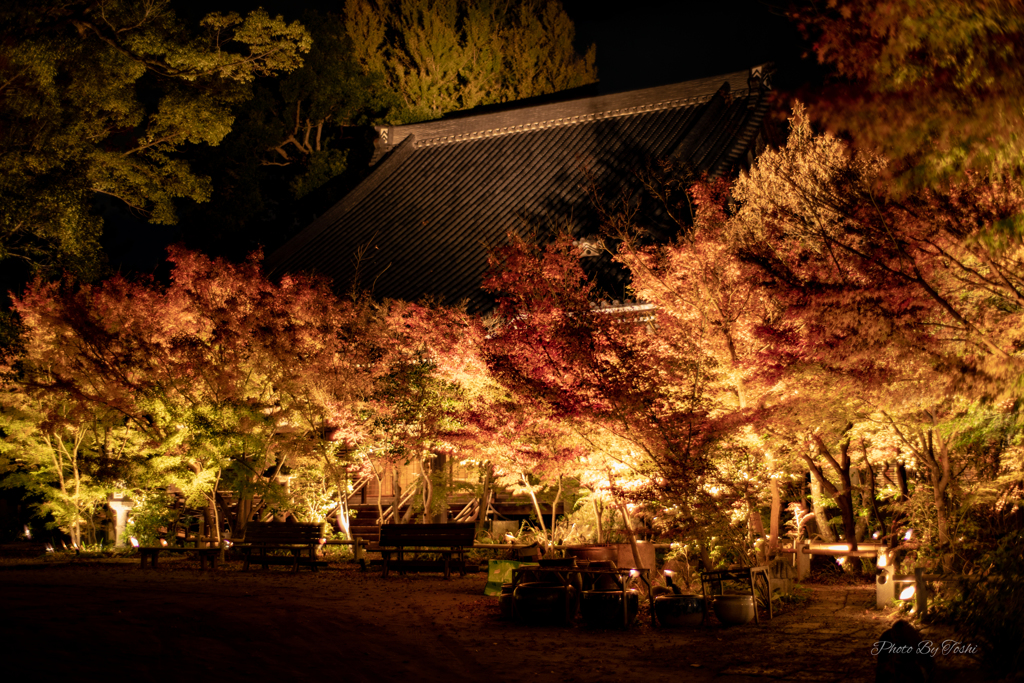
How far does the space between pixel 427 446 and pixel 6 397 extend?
25.2ft

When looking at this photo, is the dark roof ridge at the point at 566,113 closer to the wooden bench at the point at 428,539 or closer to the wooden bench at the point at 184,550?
the wooden bench at the point at 428,539

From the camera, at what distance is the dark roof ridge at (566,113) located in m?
21.4

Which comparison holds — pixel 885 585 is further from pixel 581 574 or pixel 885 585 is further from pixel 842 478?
pixel 581 574

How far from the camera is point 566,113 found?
78.0ft

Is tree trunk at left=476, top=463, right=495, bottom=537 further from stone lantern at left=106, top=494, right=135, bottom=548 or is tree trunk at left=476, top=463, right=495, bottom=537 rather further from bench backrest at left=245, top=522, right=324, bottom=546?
stone lantern at left=106, top=494, right=135, bottom=548

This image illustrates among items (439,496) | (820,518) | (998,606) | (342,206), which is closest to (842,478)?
(820,518)

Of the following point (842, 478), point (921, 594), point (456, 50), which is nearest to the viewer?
point (921, 594)

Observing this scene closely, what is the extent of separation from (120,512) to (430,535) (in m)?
8.57

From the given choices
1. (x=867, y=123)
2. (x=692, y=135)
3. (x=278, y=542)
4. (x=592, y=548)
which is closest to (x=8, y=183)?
(x=278, y=542)

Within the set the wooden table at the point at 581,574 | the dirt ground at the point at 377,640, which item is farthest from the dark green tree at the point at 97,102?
the wooden table at the point at 581,574

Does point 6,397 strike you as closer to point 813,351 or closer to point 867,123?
point 813,351

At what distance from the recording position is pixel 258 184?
101 ft

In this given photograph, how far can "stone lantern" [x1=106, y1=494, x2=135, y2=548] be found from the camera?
58.8ft

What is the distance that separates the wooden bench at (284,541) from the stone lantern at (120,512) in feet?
16.3
